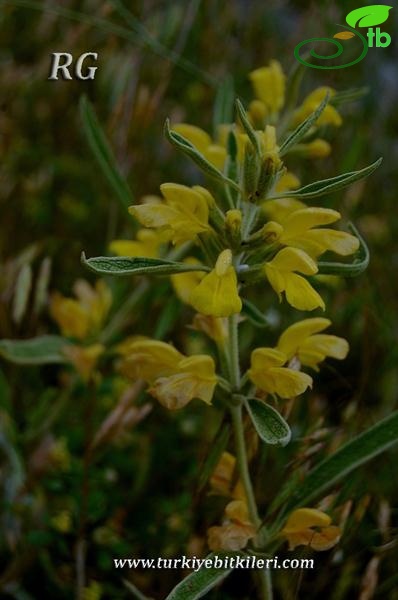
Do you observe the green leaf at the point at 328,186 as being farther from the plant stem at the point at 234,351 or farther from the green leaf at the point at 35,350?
the green leaf at the point at 35,350

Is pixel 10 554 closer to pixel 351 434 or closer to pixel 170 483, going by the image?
Result: pixel 170 483

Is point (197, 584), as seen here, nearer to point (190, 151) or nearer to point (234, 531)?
point (234, 531)

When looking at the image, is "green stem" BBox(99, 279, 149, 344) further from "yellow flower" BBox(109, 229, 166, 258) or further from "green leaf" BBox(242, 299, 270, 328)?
"green leaf" BBox(242, 299, 270, 328)

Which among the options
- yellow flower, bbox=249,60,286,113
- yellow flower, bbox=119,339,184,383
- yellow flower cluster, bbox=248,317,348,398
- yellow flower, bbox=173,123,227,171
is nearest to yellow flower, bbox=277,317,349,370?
yellow flower cluster, bbox=248,317,348,398

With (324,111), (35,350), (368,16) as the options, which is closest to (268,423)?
(324,111)

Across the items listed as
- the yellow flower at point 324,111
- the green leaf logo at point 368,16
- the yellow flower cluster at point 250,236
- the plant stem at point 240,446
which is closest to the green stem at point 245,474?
the plant stem at point 240,446

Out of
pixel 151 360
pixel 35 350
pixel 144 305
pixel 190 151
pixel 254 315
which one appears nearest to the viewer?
pixel 190 151
